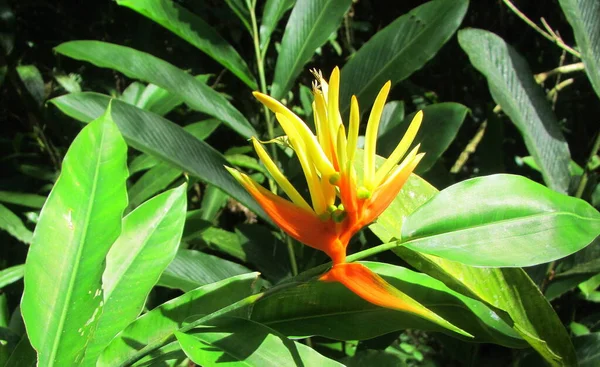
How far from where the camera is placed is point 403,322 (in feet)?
2.06

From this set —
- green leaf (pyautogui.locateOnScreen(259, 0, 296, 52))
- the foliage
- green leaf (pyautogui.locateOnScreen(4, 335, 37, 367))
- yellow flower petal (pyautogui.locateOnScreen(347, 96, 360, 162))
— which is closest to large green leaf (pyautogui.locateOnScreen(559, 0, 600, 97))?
the foliage

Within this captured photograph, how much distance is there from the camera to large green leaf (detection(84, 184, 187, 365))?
0.63 meters

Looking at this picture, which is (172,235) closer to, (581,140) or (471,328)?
(471,328)

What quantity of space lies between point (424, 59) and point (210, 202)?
0.60 metres

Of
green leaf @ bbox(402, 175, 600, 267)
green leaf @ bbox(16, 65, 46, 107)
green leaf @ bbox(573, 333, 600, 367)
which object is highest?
green leaf @ bbox(402, 175, 600, 267)

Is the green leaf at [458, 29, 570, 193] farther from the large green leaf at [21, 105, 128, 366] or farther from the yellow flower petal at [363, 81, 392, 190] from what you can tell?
the large green leaf at [21, 105, 128, 366]

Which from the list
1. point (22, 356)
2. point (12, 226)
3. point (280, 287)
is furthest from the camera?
point (12, 226)

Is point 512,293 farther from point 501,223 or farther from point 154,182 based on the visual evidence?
point 154,182

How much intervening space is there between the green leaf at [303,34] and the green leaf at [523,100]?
8.7 inches

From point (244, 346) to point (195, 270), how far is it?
41cm

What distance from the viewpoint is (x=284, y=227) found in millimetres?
482

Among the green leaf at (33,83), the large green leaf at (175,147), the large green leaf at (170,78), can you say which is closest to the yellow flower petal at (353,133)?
the large green leaf at (175,147)

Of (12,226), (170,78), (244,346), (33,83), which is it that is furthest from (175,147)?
(33,83)

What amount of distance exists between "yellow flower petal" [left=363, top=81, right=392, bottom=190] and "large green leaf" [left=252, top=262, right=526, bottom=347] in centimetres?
16
